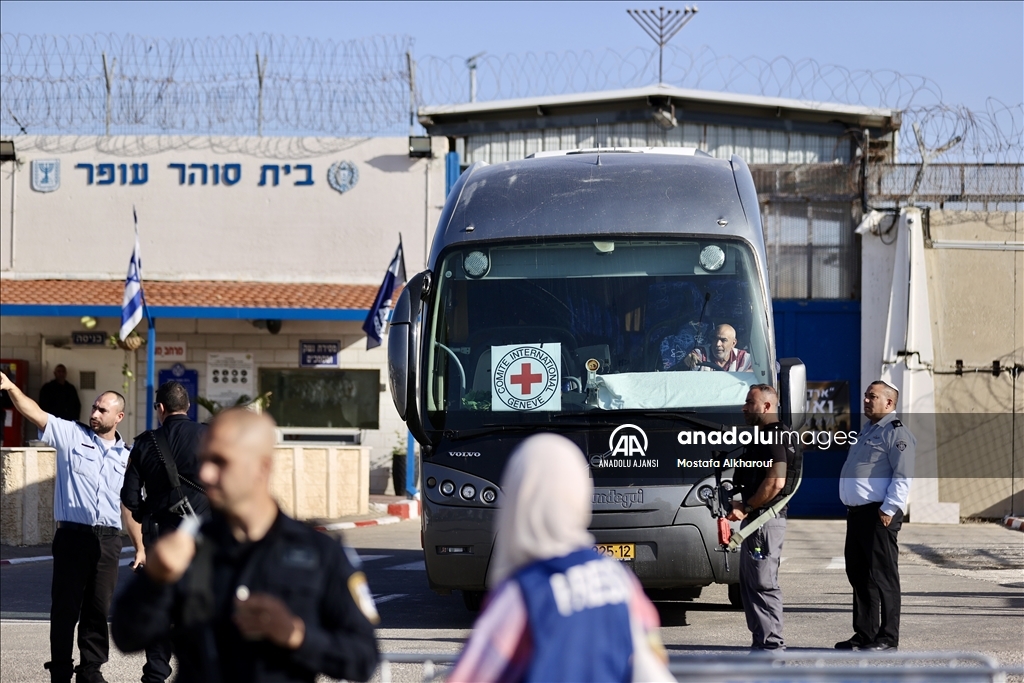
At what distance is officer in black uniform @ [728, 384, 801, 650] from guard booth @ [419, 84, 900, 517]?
13233 mm

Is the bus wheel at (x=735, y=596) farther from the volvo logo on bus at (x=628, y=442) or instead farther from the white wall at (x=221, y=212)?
the white wall at (x=221, y=212)

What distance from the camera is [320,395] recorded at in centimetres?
2255

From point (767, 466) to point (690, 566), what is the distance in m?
1.29

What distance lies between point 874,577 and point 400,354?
3.58m

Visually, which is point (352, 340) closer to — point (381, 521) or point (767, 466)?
point (381, 521)

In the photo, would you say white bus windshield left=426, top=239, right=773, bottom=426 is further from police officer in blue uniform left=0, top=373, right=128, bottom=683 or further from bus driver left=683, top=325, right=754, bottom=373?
police officer in blue uniform left=0, top=373, right=128, bottom=683

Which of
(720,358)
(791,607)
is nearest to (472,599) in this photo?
(791,607)

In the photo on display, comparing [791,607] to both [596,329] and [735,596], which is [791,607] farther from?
[596,329]

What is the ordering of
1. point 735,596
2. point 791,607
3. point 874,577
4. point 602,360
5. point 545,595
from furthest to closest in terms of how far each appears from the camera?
point 791,607, point 735,596, point 602,360, point 874,577, point 545,595

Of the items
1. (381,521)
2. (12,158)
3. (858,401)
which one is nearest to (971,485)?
(858,401)

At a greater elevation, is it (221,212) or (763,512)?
(221,212)

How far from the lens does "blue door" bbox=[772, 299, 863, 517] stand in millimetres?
21422

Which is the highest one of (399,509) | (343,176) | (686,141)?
(686,141)

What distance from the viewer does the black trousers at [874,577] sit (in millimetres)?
8133
